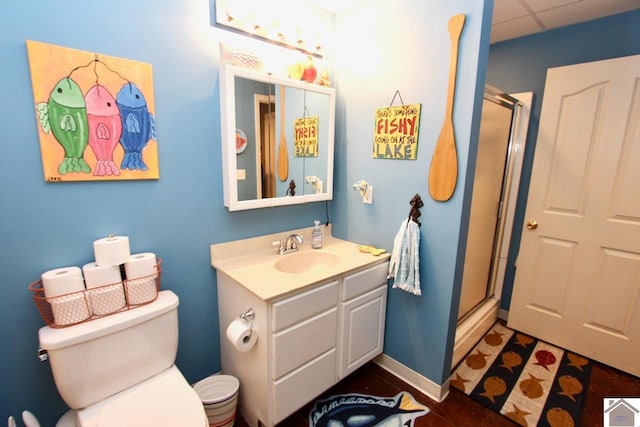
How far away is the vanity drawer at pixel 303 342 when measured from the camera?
136 cm

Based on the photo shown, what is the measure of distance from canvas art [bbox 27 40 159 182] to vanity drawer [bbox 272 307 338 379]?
98cm

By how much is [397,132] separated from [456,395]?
1594 millimetres

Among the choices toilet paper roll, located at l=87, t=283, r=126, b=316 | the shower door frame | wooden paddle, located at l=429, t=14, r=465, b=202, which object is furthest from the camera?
the shower door frame

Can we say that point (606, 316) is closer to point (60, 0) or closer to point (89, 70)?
point (89, 70)

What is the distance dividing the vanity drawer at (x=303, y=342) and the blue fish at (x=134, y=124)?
1.01 meters

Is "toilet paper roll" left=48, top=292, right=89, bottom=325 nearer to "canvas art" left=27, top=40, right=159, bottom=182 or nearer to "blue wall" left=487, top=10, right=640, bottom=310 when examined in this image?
"canvas art" left=27, top=40, right=159, bottom=182

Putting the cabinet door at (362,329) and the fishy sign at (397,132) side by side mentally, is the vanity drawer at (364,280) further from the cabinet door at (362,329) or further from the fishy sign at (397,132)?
the fishy sign at (397,132)

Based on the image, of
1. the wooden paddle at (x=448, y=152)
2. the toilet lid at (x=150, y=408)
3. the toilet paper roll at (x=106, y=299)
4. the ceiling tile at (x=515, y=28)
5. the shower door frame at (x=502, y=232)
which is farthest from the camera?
the shower door frame at (x=502, y=232)

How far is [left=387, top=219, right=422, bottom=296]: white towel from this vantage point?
1.66m

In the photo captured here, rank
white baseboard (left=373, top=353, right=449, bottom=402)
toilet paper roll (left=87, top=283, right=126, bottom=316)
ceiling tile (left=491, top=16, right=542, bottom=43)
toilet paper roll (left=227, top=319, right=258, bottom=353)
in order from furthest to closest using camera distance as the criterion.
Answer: ceiling tile (left=491, top=16, right=542, bottom=43), white baseboard (left=373, top=353, right=449, bottom=402), toilet paper roll (left=227, top=319, right=258, bottom=353), toilet paper roll (left=87, top=283, right=126, bottom=316)

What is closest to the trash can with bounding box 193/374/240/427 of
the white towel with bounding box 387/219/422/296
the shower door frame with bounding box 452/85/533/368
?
the white towel with bounding box 387/219/422/296

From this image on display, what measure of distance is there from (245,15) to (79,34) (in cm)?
75

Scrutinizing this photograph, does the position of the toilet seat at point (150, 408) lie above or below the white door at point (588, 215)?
below

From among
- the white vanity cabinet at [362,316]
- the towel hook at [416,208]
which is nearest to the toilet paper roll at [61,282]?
the white vanity cabinet at [362,316]
